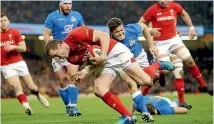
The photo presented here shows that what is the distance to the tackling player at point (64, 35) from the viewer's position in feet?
45.5

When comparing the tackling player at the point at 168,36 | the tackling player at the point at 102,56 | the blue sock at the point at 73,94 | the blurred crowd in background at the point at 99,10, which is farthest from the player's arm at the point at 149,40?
the blurred crowd in background at the point at 99,10

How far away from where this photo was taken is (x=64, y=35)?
46.0 feet

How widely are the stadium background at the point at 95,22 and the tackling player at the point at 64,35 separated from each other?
13.5m

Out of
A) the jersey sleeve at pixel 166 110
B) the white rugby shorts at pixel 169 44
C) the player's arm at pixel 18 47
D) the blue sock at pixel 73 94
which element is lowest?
the jersey sleeve at pixel 166 110

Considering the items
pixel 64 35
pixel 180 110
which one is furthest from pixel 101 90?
pixel 64 35

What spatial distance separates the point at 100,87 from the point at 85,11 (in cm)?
1902

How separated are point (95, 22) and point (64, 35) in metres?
15.4

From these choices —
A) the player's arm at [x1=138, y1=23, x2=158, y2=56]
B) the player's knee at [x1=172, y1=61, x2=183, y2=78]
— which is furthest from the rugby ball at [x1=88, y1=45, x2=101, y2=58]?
the player's knee at [x1=172, y1=61, x2=183, y2=78]

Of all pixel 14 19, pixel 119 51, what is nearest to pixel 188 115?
pixel 119 51

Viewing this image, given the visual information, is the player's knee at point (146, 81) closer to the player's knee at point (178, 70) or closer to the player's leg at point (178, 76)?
the player's leg at point (178, 76)

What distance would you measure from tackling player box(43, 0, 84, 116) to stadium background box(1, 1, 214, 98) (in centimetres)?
1351

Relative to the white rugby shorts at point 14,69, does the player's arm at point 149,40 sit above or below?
above

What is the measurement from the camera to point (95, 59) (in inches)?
398

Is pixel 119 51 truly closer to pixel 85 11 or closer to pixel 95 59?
pixel 95 59
